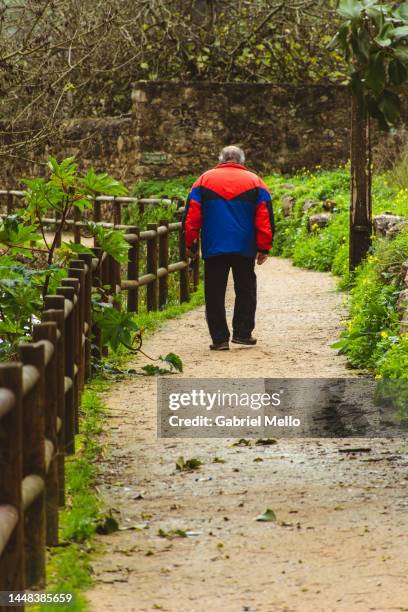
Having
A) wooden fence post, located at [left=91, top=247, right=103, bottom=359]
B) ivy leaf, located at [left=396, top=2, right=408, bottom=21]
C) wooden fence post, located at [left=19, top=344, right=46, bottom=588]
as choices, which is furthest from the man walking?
wooden fence post, located at [left=19, top=344, right=46, bottom=588]

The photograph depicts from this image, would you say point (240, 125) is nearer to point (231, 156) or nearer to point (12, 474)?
point (231, 156)

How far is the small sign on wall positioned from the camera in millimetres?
22375

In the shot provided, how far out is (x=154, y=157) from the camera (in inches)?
882

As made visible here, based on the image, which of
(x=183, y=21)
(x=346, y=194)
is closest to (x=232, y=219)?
(x=346, y=194)

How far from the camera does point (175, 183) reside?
72.4 feet

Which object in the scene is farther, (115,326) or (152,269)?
(152,269)

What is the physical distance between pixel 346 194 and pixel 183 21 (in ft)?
21.3

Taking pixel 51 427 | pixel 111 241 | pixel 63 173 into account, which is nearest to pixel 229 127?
pixel 111 241

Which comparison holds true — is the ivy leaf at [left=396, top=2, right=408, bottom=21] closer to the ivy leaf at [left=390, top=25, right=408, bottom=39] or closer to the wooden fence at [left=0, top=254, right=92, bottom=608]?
the ivy leaf at [left=390, top=25, right=408, bottom=39]

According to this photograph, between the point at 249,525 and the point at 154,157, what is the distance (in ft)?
56.9

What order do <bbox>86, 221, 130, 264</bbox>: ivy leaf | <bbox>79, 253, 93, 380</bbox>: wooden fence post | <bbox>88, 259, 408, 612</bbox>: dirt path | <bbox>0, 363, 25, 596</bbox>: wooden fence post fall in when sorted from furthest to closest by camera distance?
<bbox>86, 221, 130, 264</bbox>: ivy leaf, <bbox>79, 253, 93, 380</bbox>: wooden fence post, <bbox>88, 259, 408, 612</bbox>: dirt path, <bbox>0, 363, 25, 596</bbox>: wooden fence post

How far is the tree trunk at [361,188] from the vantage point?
43.6 ft

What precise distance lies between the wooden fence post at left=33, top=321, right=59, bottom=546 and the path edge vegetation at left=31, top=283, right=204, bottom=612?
0.34 feet

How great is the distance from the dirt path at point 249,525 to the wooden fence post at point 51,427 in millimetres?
256
